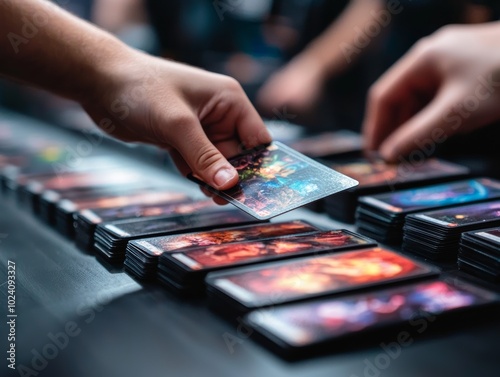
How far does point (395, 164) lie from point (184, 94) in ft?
2.45

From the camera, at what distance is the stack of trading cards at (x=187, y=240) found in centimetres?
128

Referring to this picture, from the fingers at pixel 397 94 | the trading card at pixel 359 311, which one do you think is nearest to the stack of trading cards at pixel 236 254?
the trading card at pixel 359 311

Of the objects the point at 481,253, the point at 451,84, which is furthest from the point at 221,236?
the point at 451,84

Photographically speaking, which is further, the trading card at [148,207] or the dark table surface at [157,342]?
the trading card at [148,207]

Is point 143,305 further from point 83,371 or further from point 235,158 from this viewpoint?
point 235,158

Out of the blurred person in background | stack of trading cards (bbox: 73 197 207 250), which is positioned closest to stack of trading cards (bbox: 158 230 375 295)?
stack of trading cards (bbox: 73 197 207 250)

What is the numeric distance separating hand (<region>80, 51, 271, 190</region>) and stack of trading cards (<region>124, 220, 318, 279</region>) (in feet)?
0.38

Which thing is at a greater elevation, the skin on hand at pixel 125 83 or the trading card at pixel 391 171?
the skin on hand at pixel 125 83

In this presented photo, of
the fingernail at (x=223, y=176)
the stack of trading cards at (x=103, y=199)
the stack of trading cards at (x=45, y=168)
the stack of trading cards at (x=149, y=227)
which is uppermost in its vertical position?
the fingernail at (x=223, y=176)

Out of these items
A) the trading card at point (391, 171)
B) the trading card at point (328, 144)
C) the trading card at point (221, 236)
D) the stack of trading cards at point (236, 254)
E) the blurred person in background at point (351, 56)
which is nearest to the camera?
the stack of trading cards at point (236, 254)

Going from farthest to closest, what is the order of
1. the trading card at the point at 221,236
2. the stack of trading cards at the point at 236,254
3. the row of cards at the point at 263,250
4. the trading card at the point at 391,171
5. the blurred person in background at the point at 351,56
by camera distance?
the blurred person in background at the point at 351,56 < the trading card at the point at 391,171 < the trading card at the point at 221,236 < the stack of trading cards at the point at 236,254 < the row of cards at the point at 263,250

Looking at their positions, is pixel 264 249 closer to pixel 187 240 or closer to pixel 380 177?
pixel 187 240

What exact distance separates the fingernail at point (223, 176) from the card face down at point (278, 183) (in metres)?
0.03

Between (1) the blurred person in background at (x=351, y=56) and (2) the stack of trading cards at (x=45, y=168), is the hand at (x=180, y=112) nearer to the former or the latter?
(2) the stack of trading cards at (x=45, y=168)
